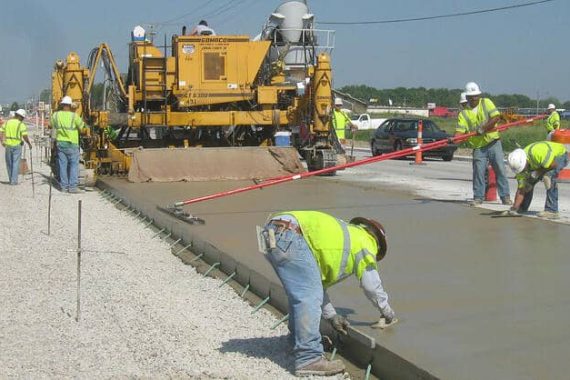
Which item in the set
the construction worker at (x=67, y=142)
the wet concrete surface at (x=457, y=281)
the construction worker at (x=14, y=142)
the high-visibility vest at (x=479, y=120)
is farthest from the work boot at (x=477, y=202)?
the construction worker at (x=14, y=142)

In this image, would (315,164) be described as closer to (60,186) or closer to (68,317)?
(60,186)

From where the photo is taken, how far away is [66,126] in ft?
51.4

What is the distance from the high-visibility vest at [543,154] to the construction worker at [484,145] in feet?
6.06

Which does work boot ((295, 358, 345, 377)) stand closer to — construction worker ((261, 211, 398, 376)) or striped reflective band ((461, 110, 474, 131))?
construction worker ((261, 211, 398, 376))

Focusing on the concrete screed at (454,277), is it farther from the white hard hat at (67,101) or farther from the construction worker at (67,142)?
the white hard hat at (67,101)

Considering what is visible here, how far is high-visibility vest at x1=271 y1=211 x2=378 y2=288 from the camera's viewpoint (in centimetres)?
482

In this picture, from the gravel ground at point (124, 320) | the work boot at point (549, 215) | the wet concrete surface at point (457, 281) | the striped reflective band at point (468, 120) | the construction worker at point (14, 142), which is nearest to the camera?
the wet concrete surface at point (457, 281)

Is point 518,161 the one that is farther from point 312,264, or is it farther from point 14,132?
point 14,132

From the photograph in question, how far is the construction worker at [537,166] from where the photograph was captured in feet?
31.7

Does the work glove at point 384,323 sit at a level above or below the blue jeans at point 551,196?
below

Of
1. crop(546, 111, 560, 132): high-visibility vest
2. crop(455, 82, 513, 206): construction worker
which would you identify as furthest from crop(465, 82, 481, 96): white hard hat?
crop(546, 111, 560, 132): high-visibility vest

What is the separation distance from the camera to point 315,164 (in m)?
17.6

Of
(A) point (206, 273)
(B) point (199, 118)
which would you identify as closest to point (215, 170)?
(B) point (199, 118)

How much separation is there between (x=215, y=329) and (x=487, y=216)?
522 cm
